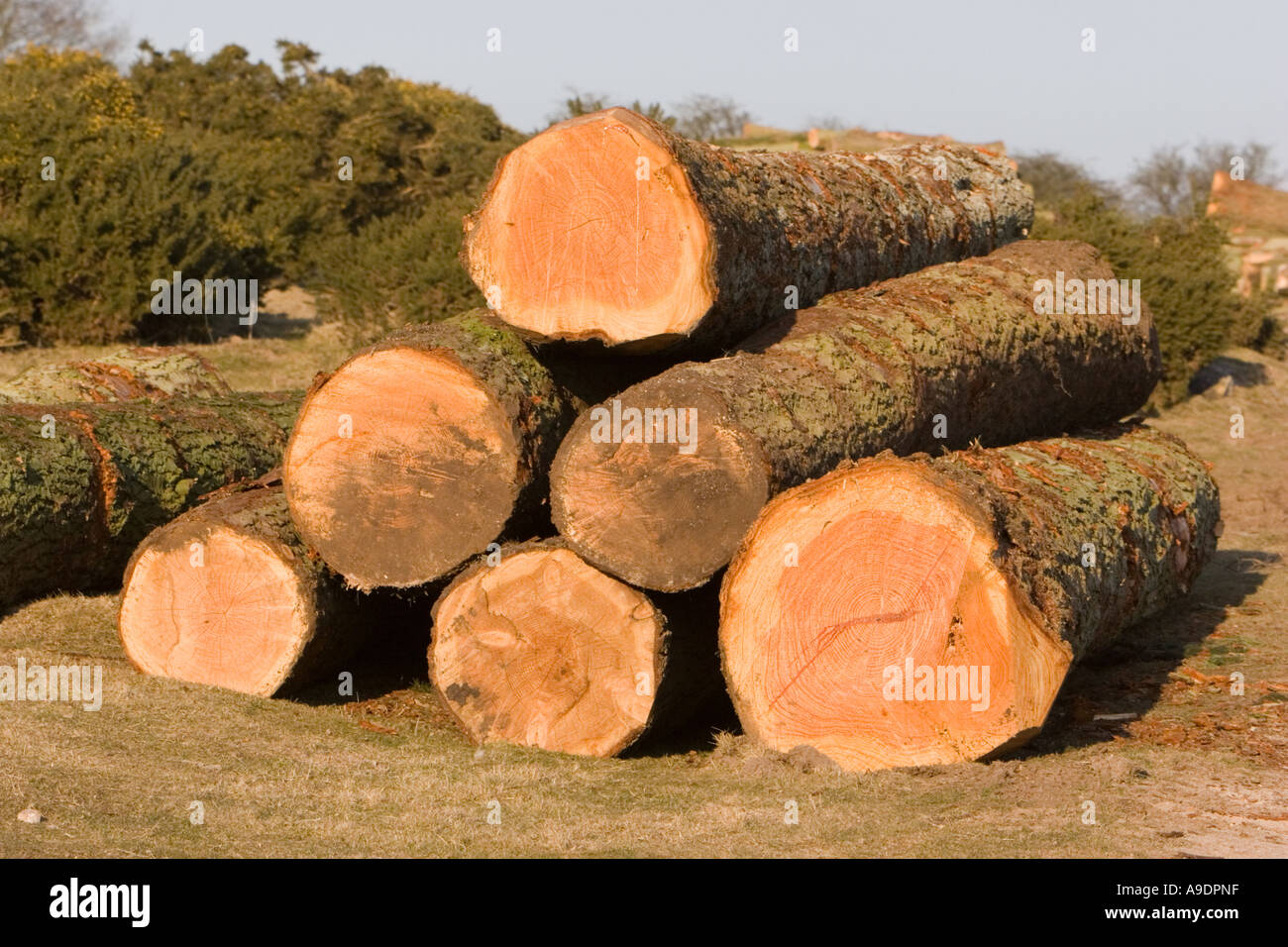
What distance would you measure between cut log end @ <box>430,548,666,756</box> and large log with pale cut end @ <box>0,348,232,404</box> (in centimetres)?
417

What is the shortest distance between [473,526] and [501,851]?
1.72 metres

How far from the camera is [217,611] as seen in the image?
6.55 metres

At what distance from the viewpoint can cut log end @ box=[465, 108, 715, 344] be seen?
6.07m

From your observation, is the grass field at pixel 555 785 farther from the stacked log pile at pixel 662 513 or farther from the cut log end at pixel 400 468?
the cut log end at pixel 400 468

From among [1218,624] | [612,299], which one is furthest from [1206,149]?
[612,299]

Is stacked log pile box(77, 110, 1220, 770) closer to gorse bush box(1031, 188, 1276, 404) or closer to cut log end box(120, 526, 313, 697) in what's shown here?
cut log end box(120, 526, 313, 697)

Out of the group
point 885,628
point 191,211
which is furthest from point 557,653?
point 191,211

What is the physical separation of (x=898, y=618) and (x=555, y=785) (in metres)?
1.45

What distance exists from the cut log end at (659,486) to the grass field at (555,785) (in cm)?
A: 84

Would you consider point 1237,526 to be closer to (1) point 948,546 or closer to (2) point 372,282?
(1) point 948,546

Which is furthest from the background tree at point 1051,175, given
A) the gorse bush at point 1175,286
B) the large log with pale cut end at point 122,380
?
the large log with pale cut end at point 122,380

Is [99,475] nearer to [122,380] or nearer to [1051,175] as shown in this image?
[122,380]

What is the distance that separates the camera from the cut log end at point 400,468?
19.8 feet

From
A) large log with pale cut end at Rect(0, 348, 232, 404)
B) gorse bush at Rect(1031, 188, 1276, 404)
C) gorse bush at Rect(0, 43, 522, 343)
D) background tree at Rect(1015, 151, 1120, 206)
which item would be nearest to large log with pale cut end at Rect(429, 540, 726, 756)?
large log with pale cut end at Rect(0, 348, 232, 404)
